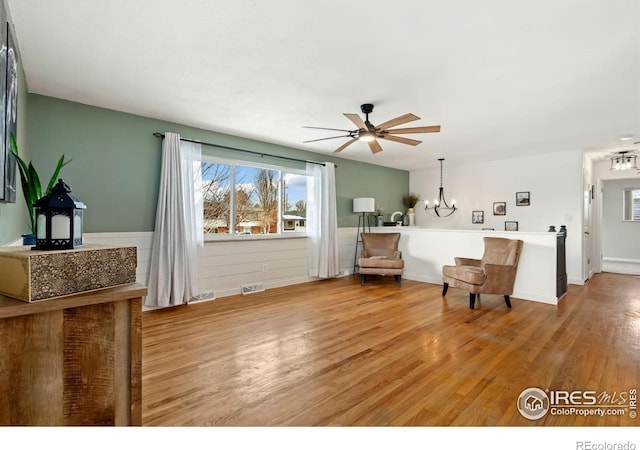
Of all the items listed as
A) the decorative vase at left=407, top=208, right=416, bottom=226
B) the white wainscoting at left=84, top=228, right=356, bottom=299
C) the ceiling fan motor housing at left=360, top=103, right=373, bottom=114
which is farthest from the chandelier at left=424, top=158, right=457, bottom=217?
the ceiling fan motor housing at left=360, top=103, right=373, bottom=114

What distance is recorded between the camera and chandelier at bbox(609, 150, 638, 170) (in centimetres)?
567

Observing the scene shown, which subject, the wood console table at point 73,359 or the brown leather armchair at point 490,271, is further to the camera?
the brown leather armchair at point 490,271

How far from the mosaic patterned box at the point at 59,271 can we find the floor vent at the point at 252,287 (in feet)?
13.2

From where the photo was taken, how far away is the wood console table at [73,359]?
757 mm

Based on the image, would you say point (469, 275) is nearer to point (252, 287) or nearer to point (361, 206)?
point (361, 206)

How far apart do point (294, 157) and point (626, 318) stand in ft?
16.5

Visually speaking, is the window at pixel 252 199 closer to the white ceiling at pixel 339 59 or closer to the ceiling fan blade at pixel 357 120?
the white ceiling at pixel 339 59

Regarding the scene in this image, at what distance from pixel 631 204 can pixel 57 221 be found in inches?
474

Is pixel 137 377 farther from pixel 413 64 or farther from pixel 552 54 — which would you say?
pixel 552 54

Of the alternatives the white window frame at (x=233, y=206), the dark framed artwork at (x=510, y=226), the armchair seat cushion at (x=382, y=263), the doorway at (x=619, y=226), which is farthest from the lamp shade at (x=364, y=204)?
the doorway at (x=619, y=226)

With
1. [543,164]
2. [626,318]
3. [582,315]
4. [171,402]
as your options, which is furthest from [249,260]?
[543,164]

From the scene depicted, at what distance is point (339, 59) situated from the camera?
8.25 feet

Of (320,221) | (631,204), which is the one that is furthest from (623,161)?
(320,221)
